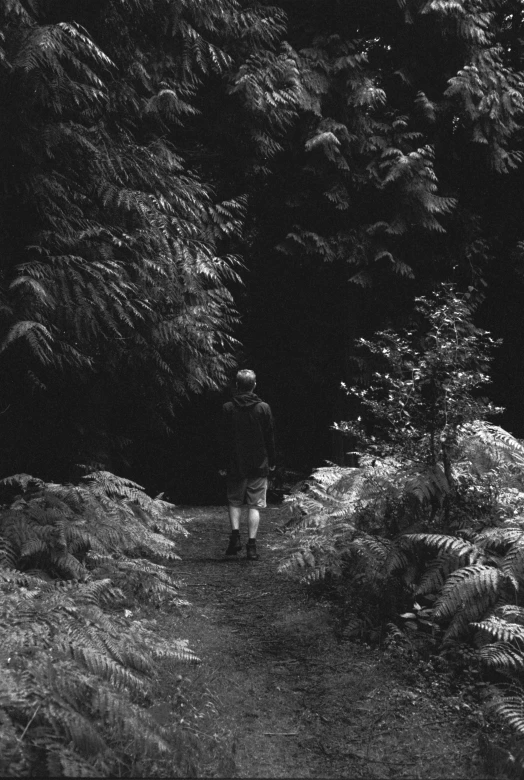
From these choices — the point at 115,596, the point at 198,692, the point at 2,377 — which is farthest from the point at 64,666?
the point at 2,377

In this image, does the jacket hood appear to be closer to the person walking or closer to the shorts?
the person walking

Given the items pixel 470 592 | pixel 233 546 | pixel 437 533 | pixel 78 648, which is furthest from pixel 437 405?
pixel 78 648

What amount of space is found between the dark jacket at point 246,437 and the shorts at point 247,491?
7 cm

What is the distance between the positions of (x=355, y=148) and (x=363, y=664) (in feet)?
30.2

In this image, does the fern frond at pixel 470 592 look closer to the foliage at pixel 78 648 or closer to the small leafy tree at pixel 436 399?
the small leafy tree at pixel 436 399

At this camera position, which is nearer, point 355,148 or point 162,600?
point 162,600

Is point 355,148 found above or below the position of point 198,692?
above

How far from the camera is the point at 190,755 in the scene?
329cm

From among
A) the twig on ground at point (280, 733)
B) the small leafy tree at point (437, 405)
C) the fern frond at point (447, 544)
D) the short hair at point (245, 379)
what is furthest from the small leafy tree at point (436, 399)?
the twig on ground at point (280, 733)

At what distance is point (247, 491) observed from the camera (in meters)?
7.95

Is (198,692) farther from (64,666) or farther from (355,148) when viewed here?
(355,148)

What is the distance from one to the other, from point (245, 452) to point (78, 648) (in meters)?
4.38

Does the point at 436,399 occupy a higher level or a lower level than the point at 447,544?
higher

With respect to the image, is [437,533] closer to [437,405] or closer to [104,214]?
[437,405]
